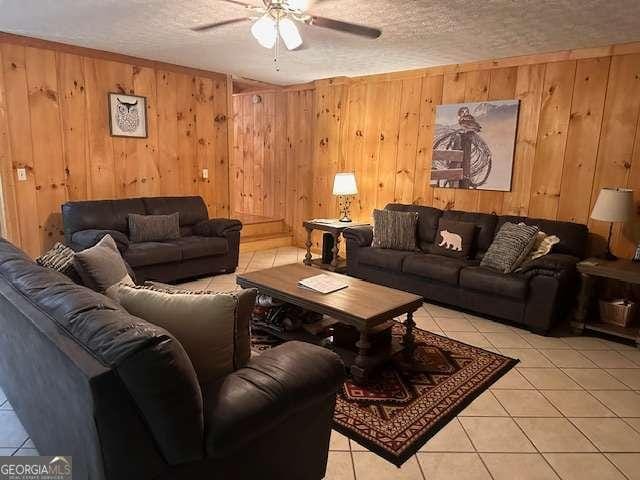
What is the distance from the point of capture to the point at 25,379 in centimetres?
178

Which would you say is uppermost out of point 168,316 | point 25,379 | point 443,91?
point 443,91

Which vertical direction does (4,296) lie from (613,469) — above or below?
above

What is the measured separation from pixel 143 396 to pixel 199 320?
40cm

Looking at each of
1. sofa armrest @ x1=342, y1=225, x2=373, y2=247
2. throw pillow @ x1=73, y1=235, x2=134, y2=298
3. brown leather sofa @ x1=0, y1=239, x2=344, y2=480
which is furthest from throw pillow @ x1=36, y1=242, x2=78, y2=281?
sofa armrest @ x1=342, y1=225, x2=373, y2=247

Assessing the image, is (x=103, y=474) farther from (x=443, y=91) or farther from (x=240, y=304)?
(x=443, y=91)

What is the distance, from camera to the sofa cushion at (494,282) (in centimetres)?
355

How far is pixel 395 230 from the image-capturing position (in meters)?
4.60

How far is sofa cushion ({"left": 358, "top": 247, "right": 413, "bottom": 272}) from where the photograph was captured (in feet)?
14.2

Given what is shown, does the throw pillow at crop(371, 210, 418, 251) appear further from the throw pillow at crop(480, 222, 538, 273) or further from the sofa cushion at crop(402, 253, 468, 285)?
the throw pillow at crop(480, 222, 538, 273)

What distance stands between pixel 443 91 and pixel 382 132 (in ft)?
2.90

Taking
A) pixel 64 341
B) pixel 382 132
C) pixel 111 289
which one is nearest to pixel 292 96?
pixel 382 132

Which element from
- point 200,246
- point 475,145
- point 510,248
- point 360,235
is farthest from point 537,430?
point 200,246

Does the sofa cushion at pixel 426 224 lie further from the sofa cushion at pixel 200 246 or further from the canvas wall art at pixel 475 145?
the sofa cushion at pixel 200 246

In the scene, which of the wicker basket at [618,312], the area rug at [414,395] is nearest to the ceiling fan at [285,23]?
the area rug at [414,395]
